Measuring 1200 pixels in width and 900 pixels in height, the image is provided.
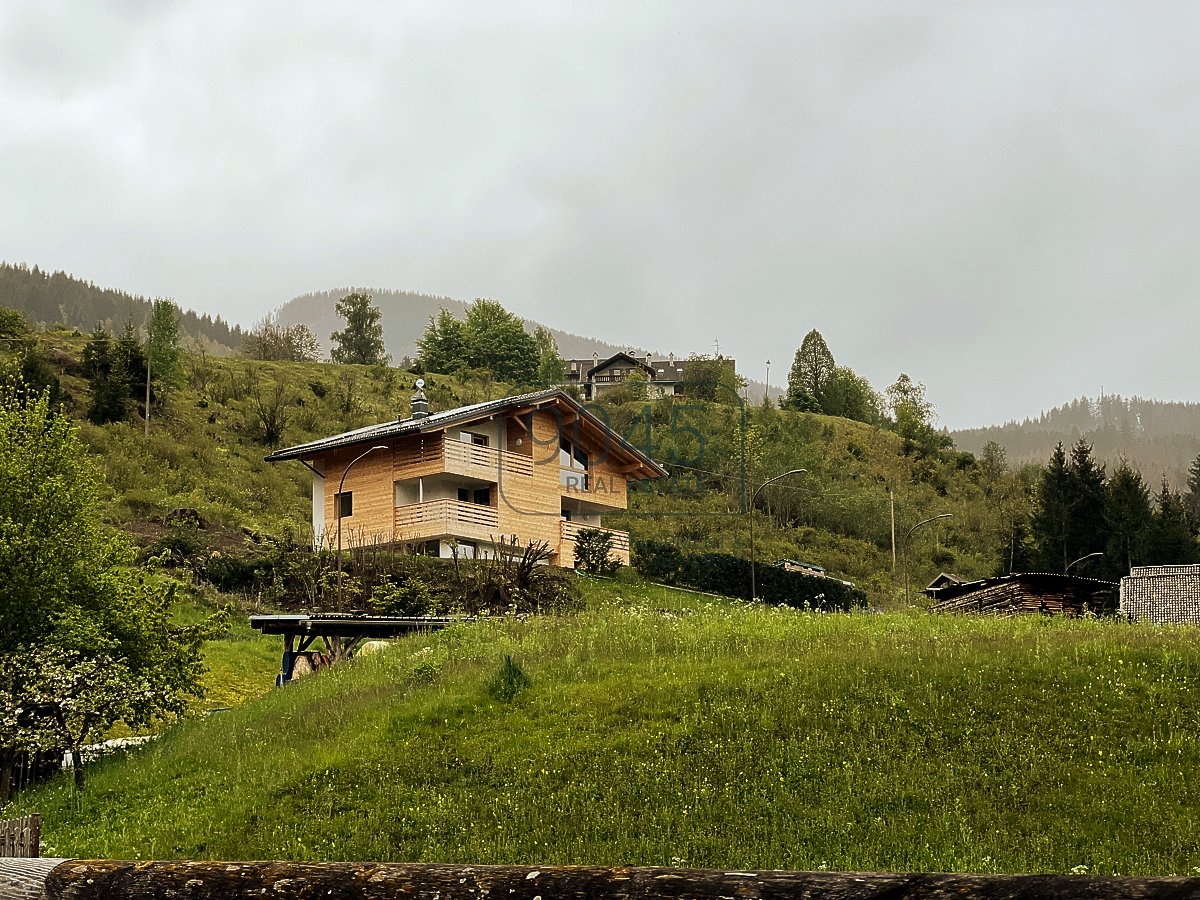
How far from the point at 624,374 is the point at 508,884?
148 meters

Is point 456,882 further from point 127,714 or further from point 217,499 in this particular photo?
point 217,499

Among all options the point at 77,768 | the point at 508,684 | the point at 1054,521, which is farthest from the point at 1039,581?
the point at 1054,521

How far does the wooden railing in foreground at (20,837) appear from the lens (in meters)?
8.75

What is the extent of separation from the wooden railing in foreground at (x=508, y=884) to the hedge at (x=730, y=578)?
48673 millimetres

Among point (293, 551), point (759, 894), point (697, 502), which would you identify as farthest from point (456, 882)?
point (697, 502)

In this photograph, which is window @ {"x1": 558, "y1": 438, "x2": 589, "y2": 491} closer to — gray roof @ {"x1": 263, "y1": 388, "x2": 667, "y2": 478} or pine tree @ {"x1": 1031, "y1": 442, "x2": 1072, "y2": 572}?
gray roof @ {"x1": 263, "y1": 388, "x2": 667, "y2": 478}

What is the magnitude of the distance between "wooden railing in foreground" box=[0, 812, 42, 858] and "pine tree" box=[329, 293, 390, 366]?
5422 inches

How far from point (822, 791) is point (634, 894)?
13878 mm

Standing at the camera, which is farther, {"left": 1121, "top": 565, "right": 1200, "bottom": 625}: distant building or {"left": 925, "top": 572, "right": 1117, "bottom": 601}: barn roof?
{"left": 1121, "top": 565, "right": 1200, "bottom": 625}: distant building

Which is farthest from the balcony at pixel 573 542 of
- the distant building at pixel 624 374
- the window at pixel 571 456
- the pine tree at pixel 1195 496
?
the distant building at pixel 624 374

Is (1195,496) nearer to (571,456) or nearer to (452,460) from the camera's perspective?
(571,456)

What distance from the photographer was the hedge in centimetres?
5391

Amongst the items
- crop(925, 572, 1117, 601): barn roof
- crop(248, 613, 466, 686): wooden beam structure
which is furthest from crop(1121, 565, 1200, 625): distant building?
crop(248, 613, 466, 686): wooden beam structure

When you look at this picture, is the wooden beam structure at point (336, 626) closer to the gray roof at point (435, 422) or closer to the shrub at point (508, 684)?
the shrub at point (508, 684)
